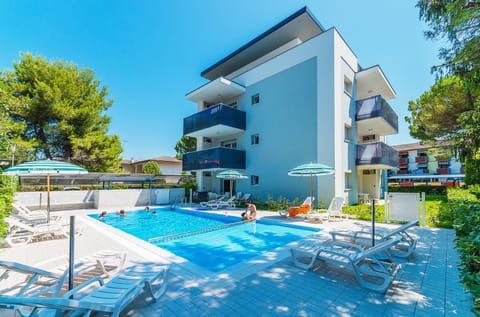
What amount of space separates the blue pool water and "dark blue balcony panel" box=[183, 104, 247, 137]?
306 inches

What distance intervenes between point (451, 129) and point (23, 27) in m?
31.8

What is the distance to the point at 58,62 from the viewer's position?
20.6 metres

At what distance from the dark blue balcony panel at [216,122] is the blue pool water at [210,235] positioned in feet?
25.5

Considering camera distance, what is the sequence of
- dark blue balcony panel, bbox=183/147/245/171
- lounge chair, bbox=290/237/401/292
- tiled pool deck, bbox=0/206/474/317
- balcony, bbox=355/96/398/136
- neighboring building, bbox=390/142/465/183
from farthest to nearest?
1. neighboring building, bbox=390/142/465/183
2. dark blue balcony panel, bbox=183/147/245/171
3. balcony, bbox=355/96/398/136
4. lounge chair, bbox=290/237/401/292
5. tiled pool deck, bbox=0/206/474/317

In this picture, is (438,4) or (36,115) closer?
(438,4)

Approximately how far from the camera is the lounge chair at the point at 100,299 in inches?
74.6

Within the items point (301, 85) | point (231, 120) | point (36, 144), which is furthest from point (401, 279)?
point (36, 144)

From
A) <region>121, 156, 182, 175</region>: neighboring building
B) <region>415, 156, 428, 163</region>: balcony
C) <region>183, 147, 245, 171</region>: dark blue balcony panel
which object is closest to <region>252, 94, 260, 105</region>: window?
<region>183, 147, 245, 171</region>: dark blue balcony panel

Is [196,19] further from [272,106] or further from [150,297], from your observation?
[150,297]

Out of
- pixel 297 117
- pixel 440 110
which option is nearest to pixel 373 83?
pixel 440 110

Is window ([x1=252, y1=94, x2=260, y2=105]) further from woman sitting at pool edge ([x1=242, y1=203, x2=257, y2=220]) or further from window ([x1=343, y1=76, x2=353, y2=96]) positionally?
woman sitting at pool edge ([x1=242, y1=203, x2=257, y2=220])

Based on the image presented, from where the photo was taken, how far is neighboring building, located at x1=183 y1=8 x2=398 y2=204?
47.1ft

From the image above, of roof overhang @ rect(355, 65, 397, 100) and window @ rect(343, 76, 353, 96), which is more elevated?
roof overhang @ rect(355, 65, 397, 100)

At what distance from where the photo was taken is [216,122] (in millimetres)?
17812
